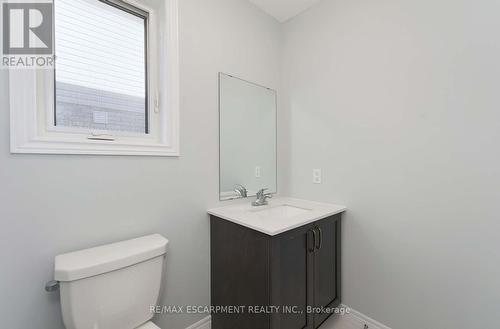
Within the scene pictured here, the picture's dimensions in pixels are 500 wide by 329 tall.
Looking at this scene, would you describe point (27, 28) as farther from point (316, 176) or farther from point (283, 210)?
point (316, 176)

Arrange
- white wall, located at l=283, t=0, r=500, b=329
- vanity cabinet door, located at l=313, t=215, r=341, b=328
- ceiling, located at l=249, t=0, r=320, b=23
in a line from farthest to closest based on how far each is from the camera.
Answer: ceiling, located at l=249, t=0, r=320, b=23 < vanity cabinet door, located at l=313, t=215, r=341, b=328 < white wall, located at l=283, t=0, r=500, b=329

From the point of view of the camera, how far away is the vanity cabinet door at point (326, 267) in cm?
138

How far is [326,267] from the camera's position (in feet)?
4.85

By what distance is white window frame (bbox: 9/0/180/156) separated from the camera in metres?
0.89

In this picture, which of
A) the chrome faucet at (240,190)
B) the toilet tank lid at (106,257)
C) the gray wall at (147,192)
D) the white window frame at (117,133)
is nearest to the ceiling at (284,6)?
the gray wall at (147,192)

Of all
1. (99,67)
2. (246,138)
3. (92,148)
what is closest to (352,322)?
(246,138)

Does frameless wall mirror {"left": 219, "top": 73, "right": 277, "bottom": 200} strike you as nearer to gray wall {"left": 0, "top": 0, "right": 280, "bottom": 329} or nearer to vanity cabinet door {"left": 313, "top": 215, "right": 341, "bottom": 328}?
gray wall {"left": 0, "top": 0, "right": 280, "bottom": 329}

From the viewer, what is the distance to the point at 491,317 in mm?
1066

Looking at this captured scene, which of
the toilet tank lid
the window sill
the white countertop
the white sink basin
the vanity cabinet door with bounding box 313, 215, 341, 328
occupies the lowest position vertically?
the vanity cabinet door with bounding box 313, 215, 341, 328

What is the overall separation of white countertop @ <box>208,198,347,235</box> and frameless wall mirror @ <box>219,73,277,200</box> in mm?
152

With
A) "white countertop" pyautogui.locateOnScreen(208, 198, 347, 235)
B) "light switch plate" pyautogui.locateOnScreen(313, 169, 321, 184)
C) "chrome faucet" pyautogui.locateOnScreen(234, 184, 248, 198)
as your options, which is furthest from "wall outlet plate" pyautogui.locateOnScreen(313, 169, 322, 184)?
"chrome faucet" pyautogui.locateOnScreen(234, 184, 248, 198)

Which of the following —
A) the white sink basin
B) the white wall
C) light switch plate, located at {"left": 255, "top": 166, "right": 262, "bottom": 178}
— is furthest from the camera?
light switch plate, located at {"left": 255, "top": 166, "right": 262, "bottom": 178}

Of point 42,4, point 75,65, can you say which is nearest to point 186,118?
point 75,65

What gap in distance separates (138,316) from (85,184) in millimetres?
708
